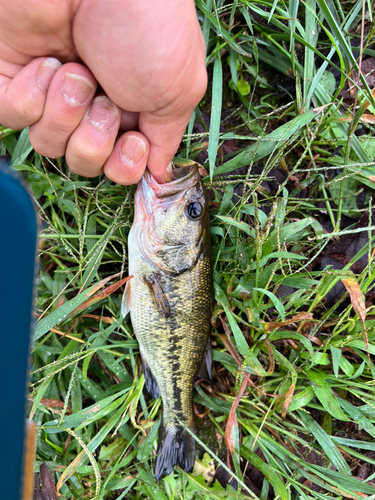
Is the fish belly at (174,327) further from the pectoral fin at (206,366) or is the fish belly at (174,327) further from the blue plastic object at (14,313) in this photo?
the blue plastic object at (14,313)

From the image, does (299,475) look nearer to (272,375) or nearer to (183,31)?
(272,375)

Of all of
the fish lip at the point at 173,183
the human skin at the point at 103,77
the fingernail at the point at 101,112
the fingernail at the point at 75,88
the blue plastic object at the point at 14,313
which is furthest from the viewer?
the fish lip at the point at 173,183

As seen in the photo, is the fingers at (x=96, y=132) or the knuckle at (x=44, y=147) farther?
the knuckle at (x=44, y=147)

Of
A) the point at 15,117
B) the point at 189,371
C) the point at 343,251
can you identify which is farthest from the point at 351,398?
the point at 15,117

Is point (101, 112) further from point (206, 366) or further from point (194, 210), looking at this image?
point (206, 366)

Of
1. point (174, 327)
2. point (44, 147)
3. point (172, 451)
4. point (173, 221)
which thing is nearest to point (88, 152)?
point (44, 147)

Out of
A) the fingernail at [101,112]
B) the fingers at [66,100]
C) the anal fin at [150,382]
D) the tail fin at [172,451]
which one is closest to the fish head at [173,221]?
the fingernail at [101,112]

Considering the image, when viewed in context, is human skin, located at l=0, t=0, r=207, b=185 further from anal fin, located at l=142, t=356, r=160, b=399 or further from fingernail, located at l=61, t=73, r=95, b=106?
anal fin, located at l=142, t=356, r=160, b=399
